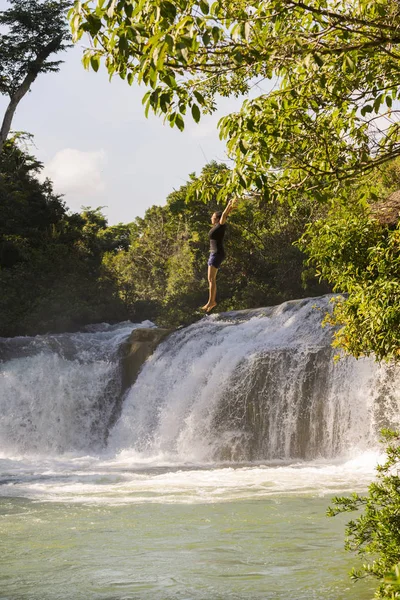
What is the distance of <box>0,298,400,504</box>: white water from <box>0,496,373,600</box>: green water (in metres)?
1.11

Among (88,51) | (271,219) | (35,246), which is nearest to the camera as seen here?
(88,51)

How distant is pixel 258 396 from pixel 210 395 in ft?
4.26

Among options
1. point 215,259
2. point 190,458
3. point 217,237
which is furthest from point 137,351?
point 217,237

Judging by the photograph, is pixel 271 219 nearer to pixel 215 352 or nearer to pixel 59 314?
pixel 59 314

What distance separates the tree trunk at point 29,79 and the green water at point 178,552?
66.3 feet

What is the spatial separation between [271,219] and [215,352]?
1104cm

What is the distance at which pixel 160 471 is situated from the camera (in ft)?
54.1

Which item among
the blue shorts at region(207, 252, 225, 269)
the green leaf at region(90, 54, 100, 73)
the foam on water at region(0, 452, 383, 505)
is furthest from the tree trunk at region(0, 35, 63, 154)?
the green leaf at region(90, 54, 100, 73)

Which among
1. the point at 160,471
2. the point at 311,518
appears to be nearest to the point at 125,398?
the point at 160,471

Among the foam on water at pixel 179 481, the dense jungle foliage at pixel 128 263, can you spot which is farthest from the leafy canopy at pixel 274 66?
the dense jungle foliage at pixel 128 263

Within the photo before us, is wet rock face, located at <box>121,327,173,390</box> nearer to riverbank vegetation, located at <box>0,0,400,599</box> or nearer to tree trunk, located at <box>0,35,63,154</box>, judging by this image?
tree trunk, located at <box>0,35,63,154</box>

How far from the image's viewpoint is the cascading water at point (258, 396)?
1689 centimetres

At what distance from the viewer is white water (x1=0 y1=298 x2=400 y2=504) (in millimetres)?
14695

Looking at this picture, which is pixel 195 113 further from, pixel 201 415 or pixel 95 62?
pixel 201 415
